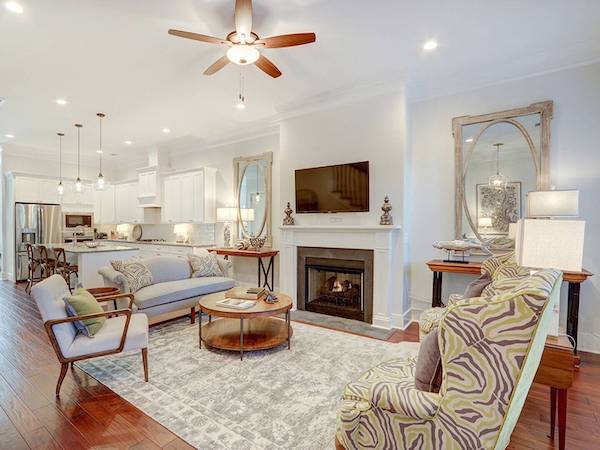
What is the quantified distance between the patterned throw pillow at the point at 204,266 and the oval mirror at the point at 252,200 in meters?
1.11

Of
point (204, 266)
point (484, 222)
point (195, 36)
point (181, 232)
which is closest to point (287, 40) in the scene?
point (195, 36)

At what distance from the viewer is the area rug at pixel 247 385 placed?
78.2 inches

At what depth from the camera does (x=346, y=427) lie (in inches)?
57.7

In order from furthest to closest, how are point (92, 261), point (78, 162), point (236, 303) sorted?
point (78, 162) < point (92, 261) < point (236, 303)

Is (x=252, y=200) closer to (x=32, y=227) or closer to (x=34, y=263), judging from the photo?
(x=34, y=263)

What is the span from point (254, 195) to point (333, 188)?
197 centimetres

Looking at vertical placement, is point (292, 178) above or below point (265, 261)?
above

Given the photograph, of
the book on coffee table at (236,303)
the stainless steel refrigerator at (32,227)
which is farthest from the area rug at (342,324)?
the stainless steel refrigerator at (32,227)

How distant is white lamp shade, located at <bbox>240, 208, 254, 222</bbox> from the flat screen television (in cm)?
139

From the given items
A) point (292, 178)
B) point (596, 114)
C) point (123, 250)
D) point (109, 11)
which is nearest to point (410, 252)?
point (292, 178)

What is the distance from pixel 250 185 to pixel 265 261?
1476 millimetres

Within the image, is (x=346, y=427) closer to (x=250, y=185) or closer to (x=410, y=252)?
(x=410, y=252)

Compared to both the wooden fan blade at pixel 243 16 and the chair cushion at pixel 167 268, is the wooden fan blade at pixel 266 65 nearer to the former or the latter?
the wooden fan blade at pixel 243 16

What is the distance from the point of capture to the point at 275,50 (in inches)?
126
